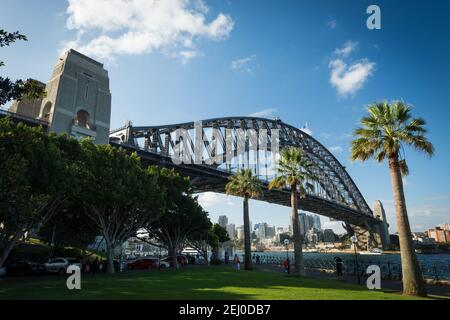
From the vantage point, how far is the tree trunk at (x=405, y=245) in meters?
18.2

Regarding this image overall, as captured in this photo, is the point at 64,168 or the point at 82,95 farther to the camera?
the point at 82,95

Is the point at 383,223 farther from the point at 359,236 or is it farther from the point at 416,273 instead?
the point at 416,273

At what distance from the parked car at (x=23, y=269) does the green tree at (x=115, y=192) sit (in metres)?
6.06

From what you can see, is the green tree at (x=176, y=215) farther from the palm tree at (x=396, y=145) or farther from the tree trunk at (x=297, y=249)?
the palm tree at (x=396, y=145)

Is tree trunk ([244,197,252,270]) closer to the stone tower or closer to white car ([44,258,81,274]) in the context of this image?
white car ([44,258,81,274])

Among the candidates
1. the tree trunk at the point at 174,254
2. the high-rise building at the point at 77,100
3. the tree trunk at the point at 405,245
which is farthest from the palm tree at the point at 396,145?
the high-rise building at the point at 77,100

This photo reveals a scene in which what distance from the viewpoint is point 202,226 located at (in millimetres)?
47875

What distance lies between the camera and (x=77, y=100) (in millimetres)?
53625

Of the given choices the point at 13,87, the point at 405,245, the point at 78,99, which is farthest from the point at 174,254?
the point at 13,87

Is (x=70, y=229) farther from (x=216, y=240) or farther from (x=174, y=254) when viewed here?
(x=216, y=240)

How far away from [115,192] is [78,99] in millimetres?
32604

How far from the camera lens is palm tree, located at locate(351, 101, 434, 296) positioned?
19047 mm
